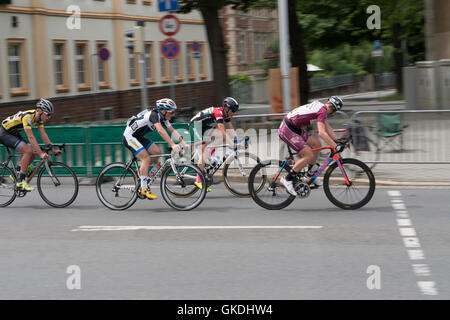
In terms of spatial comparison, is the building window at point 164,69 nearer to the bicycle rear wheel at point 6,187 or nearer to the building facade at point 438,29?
the building facade at point 438,29

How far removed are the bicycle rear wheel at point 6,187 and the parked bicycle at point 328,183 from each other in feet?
12.1

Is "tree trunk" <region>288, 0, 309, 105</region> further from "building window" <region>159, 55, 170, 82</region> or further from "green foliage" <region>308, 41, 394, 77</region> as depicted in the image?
"green foliage" <region>308, 41, 394, 77</region>

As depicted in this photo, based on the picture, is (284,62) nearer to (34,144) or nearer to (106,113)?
(34,144)

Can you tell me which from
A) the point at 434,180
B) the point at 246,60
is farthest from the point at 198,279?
the point at 246,60

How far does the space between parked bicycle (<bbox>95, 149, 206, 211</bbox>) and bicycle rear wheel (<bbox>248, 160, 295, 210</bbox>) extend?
73 centimetres

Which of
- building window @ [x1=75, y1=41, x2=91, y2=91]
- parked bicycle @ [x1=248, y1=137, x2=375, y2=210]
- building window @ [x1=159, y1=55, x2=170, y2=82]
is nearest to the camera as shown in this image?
parked bicycle @ [x1=248, y1=137, x2=375, y2=210]

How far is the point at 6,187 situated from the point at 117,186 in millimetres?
1845

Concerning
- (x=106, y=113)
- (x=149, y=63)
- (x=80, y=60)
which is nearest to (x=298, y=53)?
(x=106, y=113)

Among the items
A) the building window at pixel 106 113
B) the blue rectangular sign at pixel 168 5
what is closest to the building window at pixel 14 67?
the building window at pixel 106 113

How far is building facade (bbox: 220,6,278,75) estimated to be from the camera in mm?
55969

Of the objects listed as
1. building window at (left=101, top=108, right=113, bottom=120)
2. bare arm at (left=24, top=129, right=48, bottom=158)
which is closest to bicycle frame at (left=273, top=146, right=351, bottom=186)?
bare arm at (left=24, top=129, right=48, bottom=158)

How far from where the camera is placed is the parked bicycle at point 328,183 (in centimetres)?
1056

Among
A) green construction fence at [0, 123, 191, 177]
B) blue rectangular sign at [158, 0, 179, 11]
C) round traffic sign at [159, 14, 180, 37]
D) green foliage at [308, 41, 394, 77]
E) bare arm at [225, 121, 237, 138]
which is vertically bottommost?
green construction fence at [0, 123, 191, 177]

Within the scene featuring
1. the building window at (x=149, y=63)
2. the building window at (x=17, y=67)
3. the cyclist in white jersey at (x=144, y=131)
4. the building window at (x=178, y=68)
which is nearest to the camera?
the cyclist in white jersey at (x=144, y=131)
